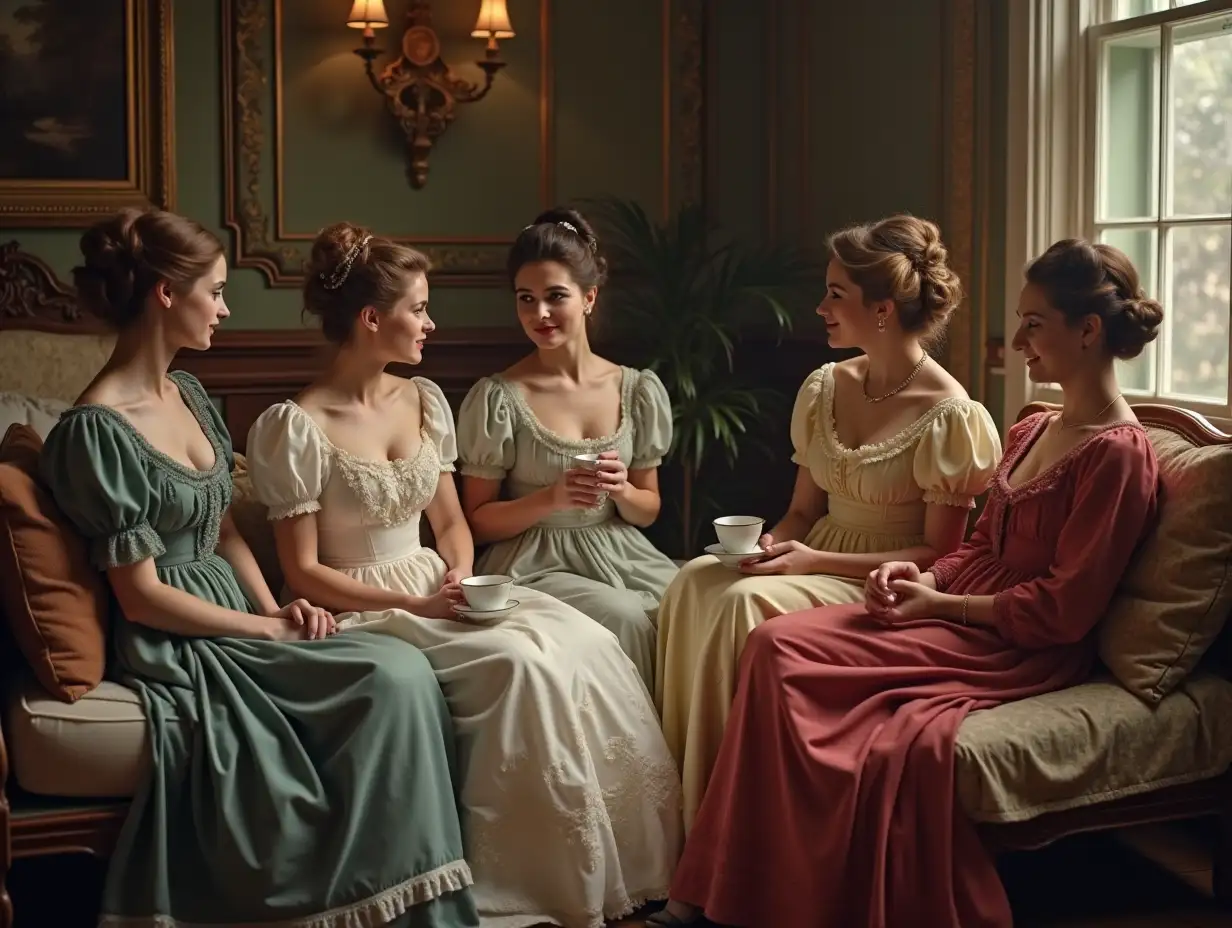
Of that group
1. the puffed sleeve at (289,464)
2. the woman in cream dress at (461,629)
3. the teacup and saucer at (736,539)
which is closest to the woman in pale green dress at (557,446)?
the woman in cream dress at (461,629)

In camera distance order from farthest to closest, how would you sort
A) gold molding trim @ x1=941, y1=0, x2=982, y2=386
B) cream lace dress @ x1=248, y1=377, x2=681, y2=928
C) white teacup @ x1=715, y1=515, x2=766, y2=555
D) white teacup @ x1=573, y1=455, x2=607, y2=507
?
gold molding trim @ x1=941, y1=0, x2=982, y2=386
white teacup @ x1=573, y1=455, x2=607, y2=507
white teacup @ x1=715, y1=515, x2=766, y2=555
cream lace dress @ x1=248, y1=377, x2=681, y2=928

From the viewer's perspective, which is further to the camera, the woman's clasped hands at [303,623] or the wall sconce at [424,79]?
the wall sconce at [424,79]

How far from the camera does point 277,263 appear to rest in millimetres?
4383

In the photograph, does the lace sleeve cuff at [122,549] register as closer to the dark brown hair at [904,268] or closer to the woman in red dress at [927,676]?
the woman in red dress at [927,676]

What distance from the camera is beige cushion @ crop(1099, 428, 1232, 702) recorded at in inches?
108

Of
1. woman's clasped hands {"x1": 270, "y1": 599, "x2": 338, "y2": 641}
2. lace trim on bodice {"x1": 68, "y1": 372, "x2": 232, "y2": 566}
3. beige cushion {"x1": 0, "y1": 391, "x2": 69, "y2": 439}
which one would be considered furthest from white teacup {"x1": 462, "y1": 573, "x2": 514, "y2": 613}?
beige cushion {"x1": 0, "y1": 391, "x2": 69, "y2": 439}

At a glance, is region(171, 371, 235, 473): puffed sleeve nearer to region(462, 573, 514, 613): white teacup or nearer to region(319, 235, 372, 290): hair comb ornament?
region(319, 235, 372, 290): hair comb ornament

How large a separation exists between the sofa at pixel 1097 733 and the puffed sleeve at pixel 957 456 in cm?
37

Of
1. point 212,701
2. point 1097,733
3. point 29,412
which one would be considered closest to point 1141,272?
point 1097,733

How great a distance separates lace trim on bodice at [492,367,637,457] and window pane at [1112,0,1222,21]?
4.93 ft

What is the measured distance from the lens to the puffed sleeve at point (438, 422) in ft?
11.2

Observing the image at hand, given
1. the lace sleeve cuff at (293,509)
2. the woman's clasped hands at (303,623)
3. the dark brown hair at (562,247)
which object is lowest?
the woman's clasped hands at (303,623)

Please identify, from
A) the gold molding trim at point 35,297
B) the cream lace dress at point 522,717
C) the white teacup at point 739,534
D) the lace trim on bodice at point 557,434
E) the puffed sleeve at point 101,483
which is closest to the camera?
the puffed sleeve at point 101,483

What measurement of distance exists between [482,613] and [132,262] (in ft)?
3.16
